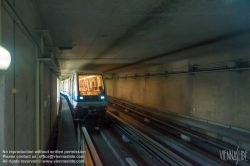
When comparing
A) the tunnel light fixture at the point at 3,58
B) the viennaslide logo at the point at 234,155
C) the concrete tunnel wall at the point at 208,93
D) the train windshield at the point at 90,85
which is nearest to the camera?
the tunnel light fixture at the point at 3,58

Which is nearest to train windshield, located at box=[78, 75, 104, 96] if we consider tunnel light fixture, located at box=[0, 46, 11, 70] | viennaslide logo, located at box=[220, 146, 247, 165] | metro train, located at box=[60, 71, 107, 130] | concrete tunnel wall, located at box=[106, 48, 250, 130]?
metro train, located at box=[60, 71, 107, 130]

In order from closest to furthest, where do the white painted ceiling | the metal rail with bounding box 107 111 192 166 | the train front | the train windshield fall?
the white painted ceiling, the metal rail with bounding box 107 111 192 166, the train front, the train windshield

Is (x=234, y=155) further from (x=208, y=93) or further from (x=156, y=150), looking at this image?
(x=208, y=93)

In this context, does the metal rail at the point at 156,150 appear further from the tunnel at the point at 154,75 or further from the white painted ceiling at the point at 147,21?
the white painted ceiling at the point at 147,21

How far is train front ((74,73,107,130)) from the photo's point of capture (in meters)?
11.1

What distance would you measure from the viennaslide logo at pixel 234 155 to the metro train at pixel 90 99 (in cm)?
605

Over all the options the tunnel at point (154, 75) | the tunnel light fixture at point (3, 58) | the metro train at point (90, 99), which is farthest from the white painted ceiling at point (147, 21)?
the metro train at point (90, 99)

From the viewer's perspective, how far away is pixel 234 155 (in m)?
6.89

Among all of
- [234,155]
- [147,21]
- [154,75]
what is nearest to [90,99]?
[154,75]

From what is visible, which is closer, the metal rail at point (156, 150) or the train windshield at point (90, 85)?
the metal rail at point (156, 150)

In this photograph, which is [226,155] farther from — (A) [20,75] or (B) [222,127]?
(A) [20,75]

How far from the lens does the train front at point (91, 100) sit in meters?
11.1

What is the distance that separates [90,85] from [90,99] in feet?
2.95

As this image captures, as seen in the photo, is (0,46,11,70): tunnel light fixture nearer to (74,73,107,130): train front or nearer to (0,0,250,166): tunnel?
(0,0,250,166): tunnel
